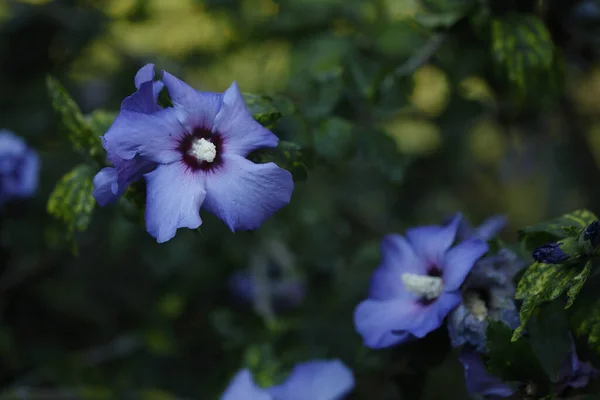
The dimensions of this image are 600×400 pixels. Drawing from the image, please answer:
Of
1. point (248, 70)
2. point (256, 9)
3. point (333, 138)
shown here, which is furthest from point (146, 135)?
point (248, 70)

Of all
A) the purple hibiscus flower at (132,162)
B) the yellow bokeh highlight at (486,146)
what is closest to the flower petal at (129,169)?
the purple hibiscus flower at (132,162)

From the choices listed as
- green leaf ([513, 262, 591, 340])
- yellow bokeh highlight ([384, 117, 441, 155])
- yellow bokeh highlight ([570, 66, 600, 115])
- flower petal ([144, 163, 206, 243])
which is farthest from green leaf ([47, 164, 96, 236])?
yellow bokeh highlight ([570, 66, 600, 115])

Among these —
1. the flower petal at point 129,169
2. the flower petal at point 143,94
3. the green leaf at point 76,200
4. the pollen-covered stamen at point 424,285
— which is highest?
the flower petal at point 143,94

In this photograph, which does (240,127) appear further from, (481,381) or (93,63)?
(93,63)

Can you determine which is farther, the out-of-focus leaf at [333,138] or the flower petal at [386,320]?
the out-of-focus leaf at [333,138]

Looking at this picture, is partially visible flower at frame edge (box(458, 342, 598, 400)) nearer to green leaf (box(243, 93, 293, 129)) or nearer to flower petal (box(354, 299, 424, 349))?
flower petal (box(354, 299, 424, 349))

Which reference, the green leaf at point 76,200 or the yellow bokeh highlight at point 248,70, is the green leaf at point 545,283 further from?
the yellow bokeh highlight at point 248,70
